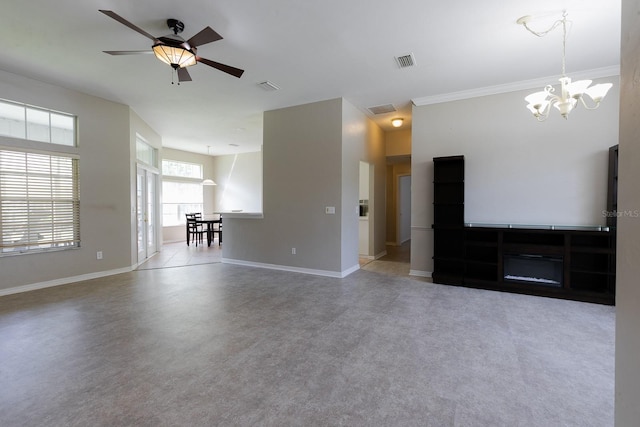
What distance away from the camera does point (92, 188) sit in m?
4.80

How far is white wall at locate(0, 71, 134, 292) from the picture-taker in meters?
4.07

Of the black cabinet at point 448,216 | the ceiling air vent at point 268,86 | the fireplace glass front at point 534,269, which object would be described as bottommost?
the fireplace glass front at point 534,269

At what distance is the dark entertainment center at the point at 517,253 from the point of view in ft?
12.2

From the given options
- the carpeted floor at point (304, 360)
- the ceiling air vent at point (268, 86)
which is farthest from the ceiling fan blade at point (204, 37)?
the carpeted floor at point (304, 360)

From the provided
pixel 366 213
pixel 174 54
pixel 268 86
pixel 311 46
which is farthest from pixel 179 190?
pixel 311 46

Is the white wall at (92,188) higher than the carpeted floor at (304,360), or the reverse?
the white wall at (92,188)

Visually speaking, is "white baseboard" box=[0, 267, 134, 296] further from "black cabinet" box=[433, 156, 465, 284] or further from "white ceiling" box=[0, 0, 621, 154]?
"black cabinet" box=[433, 156, 465, 284]

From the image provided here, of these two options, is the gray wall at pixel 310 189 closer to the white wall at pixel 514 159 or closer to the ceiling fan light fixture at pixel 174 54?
the white wall at pixel 514 159

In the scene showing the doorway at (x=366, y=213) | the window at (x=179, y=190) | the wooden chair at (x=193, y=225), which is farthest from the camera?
the window at (x=179, y=190)

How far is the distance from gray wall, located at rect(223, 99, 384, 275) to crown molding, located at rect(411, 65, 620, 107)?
4.43 ft

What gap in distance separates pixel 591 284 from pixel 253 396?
180 inches

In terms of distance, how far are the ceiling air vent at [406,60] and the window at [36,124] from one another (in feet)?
16.7

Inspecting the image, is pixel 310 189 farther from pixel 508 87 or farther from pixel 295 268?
pixel 508 87

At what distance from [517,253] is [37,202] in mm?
7045
